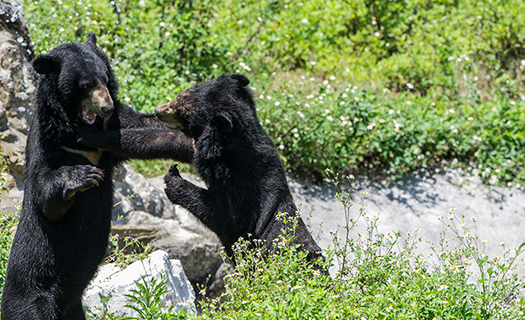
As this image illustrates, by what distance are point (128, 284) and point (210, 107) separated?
5.17 feet

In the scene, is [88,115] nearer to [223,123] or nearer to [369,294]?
[223,123]

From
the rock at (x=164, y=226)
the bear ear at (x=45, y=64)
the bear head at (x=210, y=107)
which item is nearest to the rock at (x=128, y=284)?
the rock at (x=164, y=226)

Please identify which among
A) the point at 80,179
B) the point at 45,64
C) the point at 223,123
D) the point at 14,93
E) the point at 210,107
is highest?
the point at 210,107

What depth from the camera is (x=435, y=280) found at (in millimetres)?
3320

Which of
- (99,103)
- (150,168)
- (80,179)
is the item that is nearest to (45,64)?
A: (99,103)

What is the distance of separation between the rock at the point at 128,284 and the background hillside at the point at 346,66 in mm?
2753

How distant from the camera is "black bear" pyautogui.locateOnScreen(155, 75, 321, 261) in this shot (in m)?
4.36

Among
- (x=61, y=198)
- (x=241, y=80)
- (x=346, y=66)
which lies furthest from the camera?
(x=346, y=66)

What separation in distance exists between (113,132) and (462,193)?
17.3 feet

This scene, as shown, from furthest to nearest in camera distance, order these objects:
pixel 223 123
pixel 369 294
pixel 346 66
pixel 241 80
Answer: pixel 346 66, pixel 241 80, pixel 223 123, pixel 369 294

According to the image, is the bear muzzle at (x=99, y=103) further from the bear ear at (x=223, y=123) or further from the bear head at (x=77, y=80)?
the bear ear at (x=223, y=123)

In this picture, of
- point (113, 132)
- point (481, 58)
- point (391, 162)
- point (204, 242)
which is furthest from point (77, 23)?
point (481, 58)

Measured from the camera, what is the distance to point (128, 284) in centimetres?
450

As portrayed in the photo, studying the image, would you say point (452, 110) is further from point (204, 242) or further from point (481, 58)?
point (204, 242)
